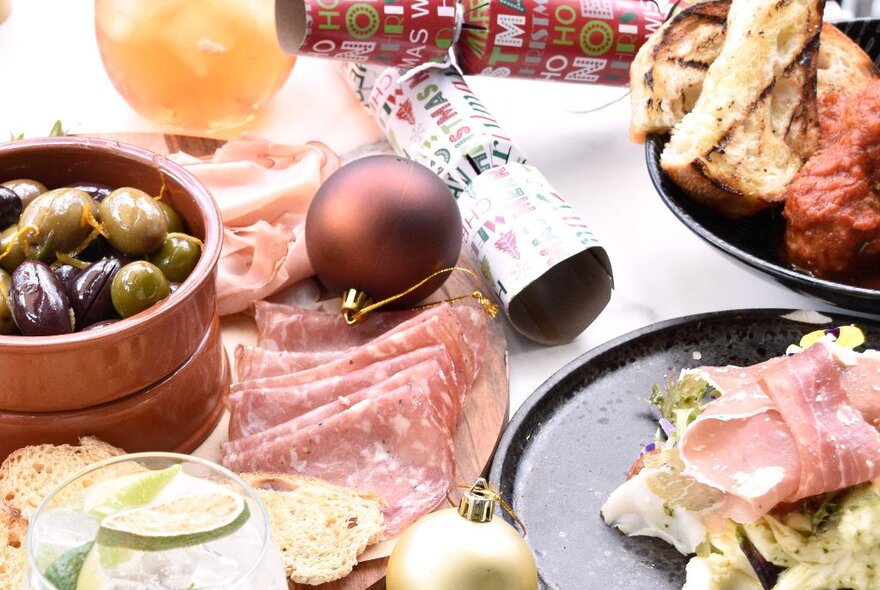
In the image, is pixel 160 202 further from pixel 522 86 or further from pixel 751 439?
pixel 522 86

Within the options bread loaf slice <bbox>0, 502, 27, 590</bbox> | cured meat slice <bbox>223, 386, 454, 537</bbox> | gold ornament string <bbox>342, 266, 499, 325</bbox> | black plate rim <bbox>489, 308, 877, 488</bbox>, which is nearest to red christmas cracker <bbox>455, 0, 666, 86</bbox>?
gold ornament string <bbox>342, 266, 499, 325</bbox>

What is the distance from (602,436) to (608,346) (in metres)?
0.12

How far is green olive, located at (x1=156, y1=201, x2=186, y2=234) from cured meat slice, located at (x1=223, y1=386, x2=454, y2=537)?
0.28 metres

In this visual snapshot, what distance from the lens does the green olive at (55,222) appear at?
1.17m

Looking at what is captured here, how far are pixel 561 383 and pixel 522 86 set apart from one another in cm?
85

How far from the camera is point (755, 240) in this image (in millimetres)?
1408

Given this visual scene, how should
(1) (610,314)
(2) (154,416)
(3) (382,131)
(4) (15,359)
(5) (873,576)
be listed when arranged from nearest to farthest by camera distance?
(5) (873,576), (4) (15,359), (2) (154,416), (1) (610,314), (3) (382,131)

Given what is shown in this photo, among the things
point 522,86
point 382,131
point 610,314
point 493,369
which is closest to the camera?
point 493,369

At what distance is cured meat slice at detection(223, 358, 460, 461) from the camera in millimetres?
1208

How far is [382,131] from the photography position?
5.74 ft

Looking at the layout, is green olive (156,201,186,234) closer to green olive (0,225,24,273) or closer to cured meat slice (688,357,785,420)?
green olive (0,225,24,273)

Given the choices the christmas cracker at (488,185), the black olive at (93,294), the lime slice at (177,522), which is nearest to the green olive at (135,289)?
the black olive at (93,294)

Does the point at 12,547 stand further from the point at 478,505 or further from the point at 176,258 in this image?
the point at 478,505

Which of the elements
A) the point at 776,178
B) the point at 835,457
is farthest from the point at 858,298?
the point at 835,457
